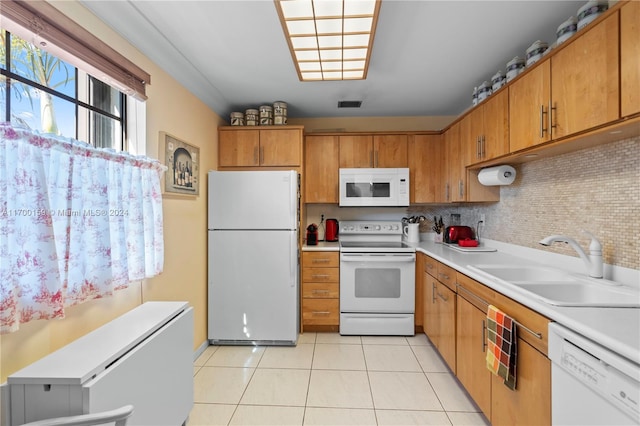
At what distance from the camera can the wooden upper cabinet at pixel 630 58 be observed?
112 cm

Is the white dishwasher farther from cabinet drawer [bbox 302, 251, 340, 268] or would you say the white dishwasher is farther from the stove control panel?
the stove control panel

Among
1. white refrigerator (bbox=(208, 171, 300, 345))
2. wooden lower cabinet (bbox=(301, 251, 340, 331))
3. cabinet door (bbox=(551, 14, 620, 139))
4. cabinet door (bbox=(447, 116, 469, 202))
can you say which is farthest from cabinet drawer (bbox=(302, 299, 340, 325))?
cabinet door (bbox=(551, 14, 620, 139))

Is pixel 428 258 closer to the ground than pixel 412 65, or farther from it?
closer to the ground

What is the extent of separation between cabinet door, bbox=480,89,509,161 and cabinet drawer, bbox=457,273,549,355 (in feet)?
3.24

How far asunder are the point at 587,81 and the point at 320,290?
8.34 ft

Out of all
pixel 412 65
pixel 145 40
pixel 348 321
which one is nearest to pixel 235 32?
pixel 145 40

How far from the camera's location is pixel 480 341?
1743mm

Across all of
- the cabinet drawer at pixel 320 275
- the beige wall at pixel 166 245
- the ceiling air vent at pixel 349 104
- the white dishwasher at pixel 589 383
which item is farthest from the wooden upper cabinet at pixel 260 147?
the white dishwasher at pixel 589 383

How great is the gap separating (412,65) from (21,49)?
230cm

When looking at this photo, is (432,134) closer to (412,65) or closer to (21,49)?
(412,65)

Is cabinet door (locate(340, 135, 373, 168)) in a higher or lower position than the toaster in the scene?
higher

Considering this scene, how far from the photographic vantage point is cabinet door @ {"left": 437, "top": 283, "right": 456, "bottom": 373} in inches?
85.2

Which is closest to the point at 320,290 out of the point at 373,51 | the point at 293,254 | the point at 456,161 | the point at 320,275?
the point at 320,275

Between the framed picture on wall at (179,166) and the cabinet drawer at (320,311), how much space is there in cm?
159
